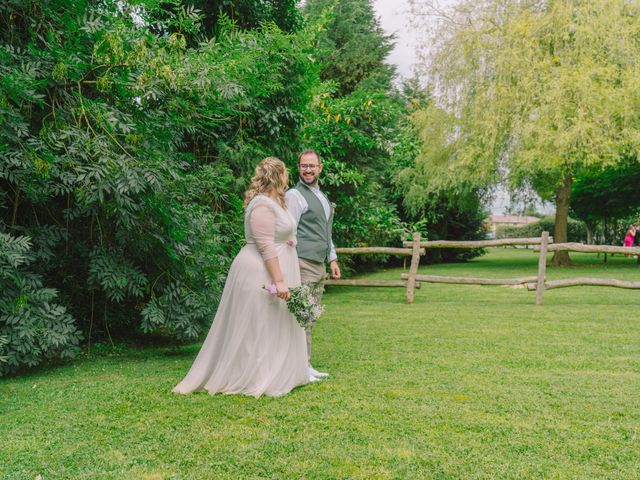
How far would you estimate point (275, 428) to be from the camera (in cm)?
394

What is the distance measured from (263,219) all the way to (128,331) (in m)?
3.78

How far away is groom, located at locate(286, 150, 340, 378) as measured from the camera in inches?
201

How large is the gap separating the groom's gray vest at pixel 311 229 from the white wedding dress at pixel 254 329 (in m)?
0.35

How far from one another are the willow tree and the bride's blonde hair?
48.2 feet

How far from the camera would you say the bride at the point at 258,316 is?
4664mm

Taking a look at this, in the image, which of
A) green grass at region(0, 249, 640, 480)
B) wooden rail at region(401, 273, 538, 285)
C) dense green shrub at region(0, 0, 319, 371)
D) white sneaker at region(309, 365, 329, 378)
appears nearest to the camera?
green grass at region(0, 249, 640, 480)

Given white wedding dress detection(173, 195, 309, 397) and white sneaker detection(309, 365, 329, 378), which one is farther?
white sneaker detection(309, 365, 329, 378)

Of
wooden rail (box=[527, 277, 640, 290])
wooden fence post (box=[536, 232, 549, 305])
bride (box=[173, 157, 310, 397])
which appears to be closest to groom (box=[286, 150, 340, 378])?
bride (box=[173, 157, 310, 397])

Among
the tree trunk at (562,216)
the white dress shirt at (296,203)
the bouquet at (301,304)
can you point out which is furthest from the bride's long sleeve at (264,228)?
the tree trunk at (562,216)

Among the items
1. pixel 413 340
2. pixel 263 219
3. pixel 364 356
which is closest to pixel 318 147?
pixel 413 340

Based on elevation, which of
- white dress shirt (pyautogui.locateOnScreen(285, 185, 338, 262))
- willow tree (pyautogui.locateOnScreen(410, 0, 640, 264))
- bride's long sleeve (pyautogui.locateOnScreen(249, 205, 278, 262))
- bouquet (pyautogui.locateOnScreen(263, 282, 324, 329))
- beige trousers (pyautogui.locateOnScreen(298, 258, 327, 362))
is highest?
willow tree (pyautogui.locateOnScreen(410, 0, 640, 264))

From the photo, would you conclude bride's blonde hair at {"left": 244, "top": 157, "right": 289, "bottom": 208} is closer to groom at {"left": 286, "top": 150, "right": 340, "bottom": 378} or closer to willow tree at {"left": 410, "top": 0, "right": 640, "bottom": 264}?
groom at {"left": 286, "top": 150, "right": 340, "bottom": 378}

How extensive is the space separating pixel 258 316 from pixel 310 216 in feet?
3.23

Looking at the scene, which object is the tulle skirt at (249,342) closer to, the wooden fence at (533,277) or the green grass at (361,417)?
the green grass at (361,417)
